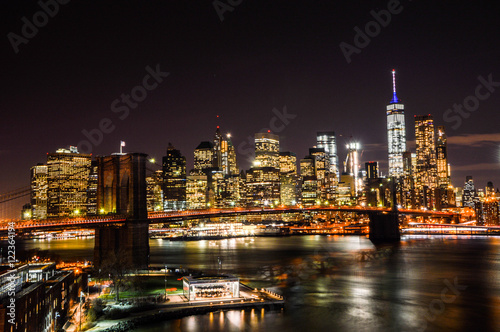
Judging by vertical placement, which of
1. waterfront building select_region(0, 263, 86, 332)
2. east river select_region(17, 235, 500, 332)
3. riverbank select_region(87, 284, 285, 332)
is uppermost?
waterfront building select_region(0, 263, 86, 332)

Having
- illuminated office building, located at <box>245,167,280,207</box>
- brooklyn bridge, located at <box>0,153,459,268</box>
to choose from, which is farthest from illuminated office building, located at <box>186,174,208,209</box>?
brooklyn bridge, located at <box>0,153,459,268</box>

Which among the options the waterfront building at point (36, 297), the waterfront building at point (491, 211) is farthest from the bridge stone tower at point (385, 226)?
the waterfront building at point (36, 297)

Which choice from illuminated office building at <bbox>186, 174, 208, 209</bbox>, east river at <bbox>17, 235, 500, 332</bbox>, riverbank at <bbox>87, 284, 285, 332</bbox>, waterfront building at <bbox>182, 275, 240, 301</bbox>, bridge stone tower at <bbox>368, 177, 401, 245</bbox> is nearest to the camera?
riverbank at <bbox>87, 284, 285, 332</bbox>

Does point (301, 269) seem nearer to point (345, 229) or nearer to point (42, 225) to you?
point (42, 225)

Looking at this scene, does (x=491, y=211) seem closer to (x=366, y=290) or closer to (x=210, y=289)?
(x=366, y=290)

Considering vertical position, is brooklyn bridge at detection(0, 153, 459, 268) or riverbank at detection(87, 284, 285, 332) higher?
brooklyn bridge at detection(0, 153, 459, 268)

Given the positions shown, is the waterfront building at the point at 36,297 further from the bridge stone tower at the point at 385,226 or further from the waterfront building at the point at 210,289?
the bridge stone tower at the point at 385,226

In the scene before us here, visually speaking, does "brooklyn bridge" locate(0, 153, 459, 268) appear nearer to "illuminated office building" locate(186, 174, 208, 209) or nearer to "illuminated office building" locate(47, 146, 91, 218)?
"illuminated office building" locate(47, 146, 91, 218)
